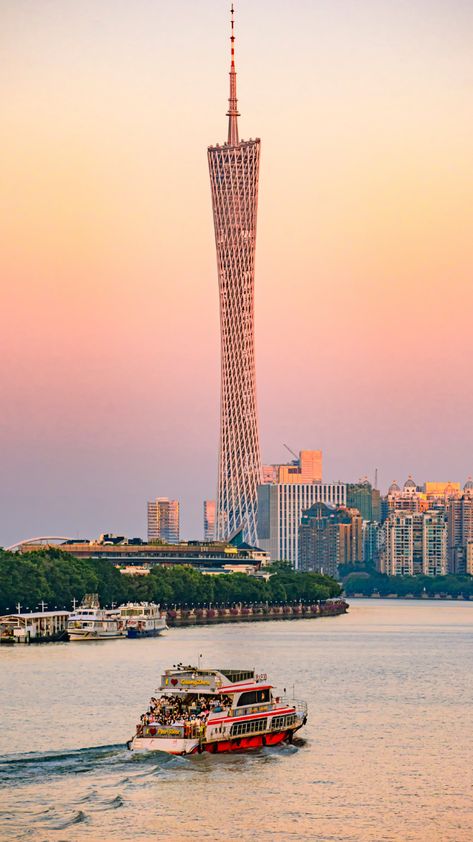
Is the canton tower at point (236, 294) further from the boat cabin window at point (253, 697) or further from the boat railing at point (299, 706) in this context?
the boat cabin window at point (253, 697)

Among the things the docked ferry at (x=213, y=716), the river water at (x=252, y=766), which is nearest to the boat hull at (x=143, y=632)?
the river water at (x=252, y=766)

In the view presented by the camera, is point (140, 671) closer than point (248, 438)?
Yes

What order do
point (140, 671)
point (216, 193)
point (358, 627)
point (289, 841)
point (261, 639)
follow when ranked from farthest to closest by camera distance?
1. point (216, 193)
2. point (358, 627)
3. point (261, 639)
4. point (140, 671)
5. point (289, 841)

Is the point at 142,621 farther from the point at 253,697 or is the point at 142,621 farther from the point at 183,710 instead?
the point at 183,710

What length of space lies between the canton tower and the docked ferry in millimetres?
126325

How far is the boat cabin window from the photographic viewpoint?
5203 cm

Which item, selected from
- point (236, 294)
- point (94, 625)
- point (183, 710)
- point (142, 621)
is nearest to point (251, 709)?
point (183, 710)

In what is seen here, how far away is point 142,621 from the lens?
10425 centimetres

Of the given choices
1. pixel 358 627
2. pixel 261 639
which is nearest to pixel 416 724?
pixel 261 639

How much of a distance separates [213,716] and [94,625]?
51217 mm

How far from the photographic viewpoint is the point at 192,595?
455ft

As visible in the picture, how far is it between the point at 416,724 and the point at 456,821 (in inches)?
595

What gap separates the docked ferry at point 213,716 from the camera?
1939 inches

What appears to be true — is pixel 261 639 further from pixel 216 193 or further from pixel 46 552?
pixel 216 193
